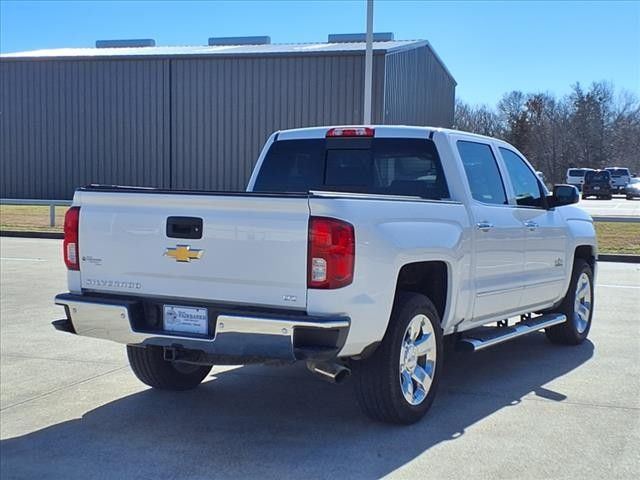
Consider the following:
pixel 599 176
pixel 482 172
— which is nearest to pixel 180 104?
pixel 599 176

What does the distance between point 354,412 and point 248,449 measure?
989 mm

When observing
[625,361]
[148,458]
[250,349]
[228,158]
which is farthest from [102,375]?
[228,158]

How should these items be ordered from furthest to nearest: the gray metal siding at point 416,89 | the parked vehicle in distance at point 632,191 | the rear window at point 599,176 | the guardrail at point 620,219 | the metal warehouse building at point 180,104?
the parked vehicle in distance at point 632,191 → the rear window at point 599,176 → the metal warehouse building at point 180,104 → the gray metal siding at point 416,89 → the guardrail at point 620,219

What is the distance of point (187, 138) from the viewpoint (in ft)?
120

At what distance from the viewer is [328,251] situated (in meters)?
4.18

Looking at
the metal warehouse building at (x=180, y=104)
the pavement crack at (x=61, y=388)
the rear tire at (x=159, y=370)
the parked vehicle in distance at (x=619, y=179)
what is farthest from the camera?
the parked vehicle in distance at (x=619, y=179)

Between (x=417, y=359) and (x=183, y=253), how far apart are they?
1704 mm

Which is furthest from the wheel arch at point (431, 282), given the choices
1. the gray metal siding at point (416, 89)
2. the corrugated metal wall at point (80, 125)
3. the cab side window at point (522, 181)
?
the corrugated metal wall at point (80, 125)

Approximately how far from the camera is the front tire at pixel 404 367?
4.66 metres

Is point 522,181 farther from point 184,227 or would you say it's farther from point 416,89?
point 416,89

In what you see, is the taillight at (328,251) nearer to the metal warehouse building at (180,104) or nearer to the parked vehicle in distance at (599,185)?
the metal warehouse building at (180,104)

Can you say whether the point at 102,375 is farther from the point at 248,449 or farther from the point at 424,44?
the point at 424,44

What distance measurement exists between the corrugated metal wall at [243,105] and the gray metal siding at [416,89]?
1486mm

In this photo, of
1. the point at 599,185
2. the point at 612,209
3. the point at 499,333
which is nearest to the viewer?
the point at 499,333
